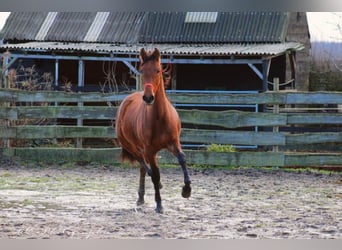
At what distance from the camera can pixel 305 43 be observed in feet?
36.5

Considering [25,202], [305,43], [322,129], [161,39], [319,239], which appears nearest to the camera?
[319,239]

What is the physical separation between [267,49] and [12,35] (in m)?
3.66

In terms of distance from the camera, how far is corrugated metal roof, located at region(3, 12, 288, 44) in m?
8.97

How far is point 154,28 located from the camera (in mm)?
8898

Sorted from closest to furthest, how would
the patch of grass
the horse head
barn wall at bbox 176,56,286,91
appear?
the horse head, the patch of grass, barn wall at bbox 176,56,286,91

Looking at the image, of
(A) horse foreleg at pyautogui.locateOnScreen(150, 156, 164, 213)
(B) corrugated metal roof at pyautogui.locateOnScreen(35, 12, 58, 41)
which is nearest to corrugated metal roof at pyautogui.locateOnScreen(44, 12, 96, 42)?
(B) corrugated metal roof at pyautogui.locateOnScreen(35, 12, 58, 41)

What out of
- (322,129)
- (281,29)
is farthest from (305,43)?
(322,129)

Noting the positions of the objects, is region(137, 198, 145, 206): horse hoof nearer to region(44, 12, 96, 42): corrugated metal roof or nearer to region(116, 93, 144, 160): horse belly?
region(116, 93, 144, 160): horse belly

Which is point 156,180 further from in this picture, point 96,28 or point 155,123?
point 96,28

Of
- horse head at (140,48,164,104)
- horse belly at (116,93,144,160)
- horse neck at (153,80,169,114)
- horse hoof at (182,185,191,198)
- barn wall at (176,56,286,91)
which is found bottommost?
horse hoof at (182,185,191,198)

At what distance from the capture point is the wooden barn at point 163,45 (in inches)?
358

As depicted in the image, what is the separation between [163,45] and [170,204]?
4680 millimetres

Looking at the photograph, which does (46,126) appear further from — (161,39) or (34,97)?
(161,39)

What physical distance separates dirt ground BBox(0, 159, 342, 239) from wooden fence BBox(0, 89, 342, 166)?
0.20 m
